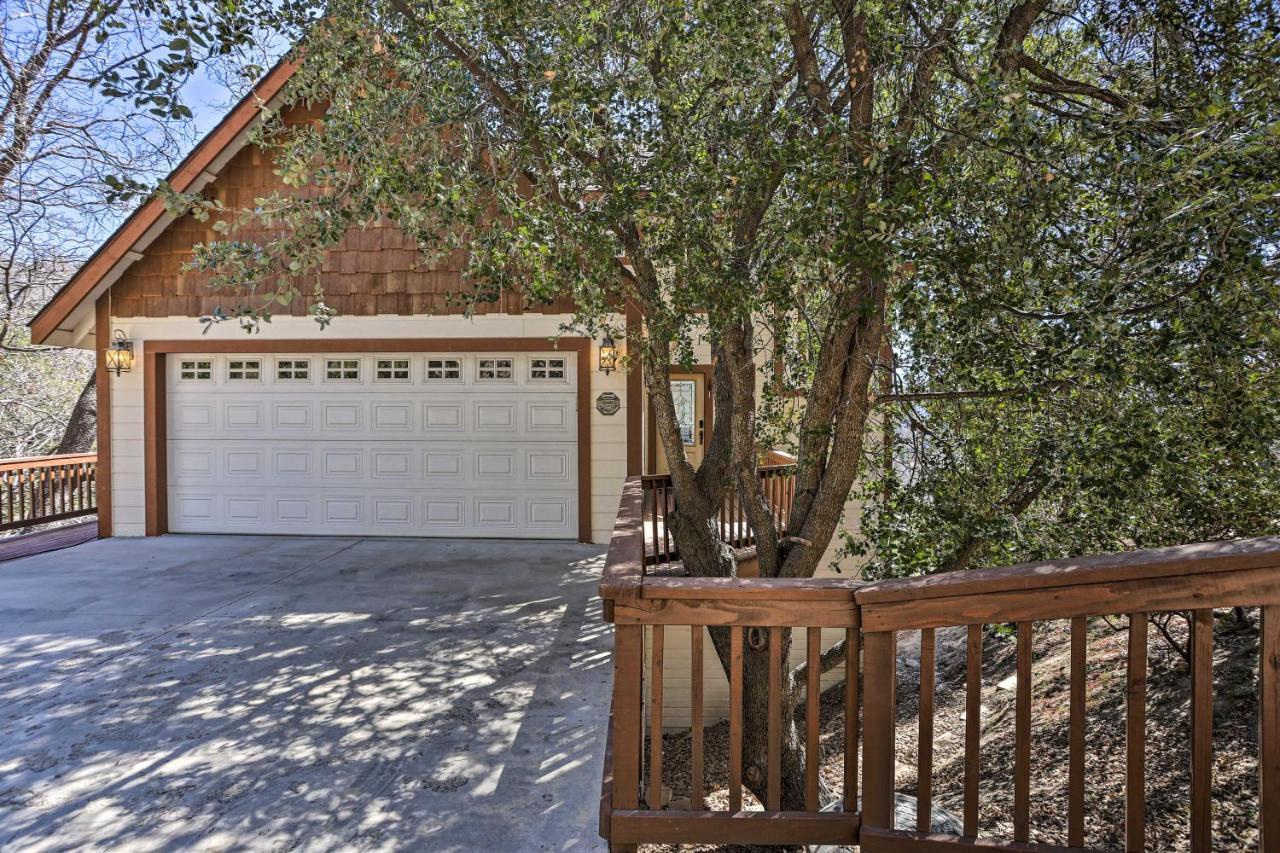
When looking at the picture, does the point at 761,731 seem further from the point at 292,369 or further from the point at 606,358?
the point at 292,369

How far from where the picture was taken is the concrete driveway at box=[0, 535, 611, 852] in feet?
7.97

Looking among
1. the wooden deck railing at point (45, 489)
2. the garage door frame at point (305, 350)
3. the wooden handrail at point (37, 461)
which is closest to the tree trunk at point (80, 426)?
the wooden deck railing at point (45, 489)

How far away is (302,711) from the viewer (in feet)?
10.8

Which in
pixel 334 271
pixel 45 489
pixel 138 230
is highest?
pixel 138 230

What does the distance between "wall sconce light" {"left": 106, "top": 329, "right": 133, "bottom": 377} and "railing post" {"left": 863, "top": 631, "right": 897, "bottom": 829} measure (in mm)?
8402

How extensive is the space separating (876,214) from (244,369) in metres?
7.36

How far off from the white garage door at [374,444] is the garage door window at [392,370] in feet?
0.03

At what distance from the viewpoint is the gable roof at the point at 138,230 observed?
6977 millimetres

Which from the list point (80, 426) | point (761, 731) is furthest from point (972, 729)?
point (80, 426)

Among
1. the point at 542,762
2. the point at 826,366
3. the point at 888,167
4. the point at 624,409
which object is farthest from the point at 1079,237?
the point at 624,409

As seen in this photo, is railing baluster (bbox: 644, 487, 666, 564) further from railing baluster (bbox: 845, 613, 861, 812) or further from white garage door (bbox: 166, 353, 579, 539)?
railing baluster (bbox: 845, 613, 861, 812)

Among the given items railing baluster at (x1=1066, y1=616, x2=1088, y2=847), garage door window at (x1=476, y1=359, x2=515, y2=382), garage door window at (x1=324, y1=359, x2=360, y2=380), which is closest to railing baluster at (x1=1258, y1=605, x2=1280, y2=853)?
railing baluster at (x1=1066, y1=616, x2=1088, y2=847)

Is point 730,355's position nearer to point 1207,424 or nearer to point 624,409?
point 1207,424

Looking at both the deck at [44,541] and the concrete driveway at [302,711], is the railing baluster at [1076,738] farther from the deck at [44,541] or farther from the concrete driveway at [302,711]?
the deck at [44,541]
